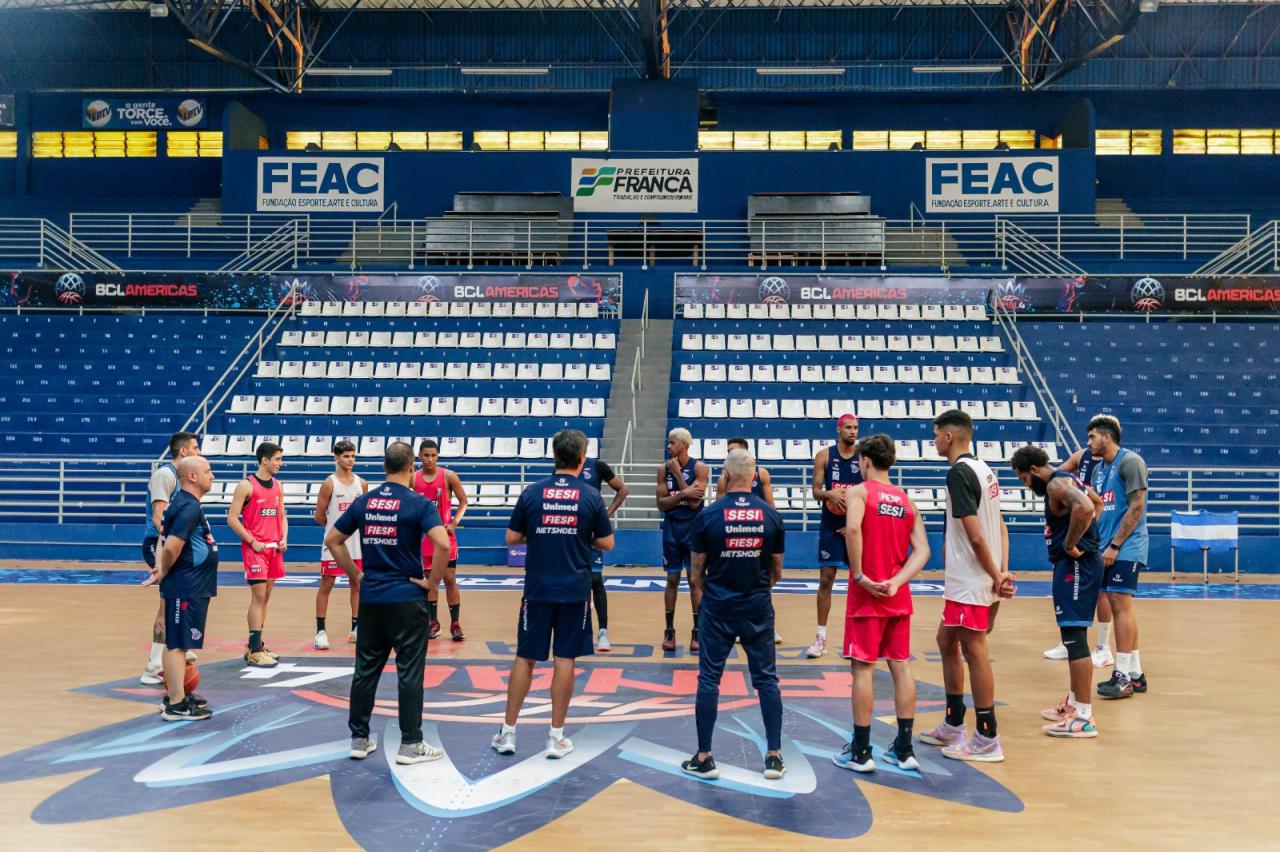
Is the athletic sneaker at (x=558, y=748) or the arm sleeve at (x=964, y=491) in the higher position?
the arm sleeve at (x=964, y=491)

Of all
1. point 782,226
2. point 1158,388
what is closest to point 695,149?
point 782,226

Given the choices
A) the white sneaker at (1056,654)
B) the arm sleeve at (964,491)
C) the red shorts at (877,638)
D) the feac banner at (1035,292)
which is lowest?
the white sneaker at (1056,654)

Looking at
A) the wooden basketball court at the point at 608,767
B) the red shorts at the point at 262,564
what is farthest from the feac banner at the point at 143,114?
the red shorts at the point at 262,564

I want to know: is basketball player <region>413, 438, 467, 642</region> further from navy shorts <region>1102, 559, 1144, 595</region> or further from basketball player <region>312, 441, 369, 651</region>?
navy shorts <region>1102, 559, 1144, 595</region>

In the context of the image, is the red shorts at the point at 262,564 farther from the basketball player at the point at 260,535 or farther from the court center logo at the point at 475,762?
the court center logo at the point at 475,762

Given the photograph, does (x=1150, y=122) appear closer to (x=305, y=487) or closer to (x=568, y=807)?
(x=305, y=487)

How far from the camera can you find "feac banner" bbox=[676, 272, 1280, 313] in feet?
76.2

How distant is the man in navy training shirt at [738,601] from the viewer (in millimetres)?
6078

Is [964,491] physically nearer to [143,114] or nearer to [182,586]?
[182,586]

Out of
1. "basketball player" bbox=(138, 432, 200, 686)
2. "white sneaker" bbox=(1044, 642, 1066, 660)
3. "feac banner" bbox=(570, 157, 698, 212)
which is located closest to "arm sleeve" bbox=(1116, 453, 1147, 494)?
"white sneaker" bbox=(1044, 642, 1066, 660)

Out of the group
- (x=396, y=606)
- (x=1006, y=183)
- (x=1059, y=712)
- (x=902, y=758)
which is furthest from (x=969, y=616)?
(x=1006, y=183)

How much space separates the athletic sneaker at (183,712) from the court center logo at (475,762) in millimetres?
107

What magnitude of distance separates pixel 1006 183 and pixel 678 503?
21.6 meters

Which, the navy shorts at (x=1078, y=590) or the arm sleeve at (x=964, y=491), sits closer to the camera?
the arm sleeve at (x=964, y=491)
